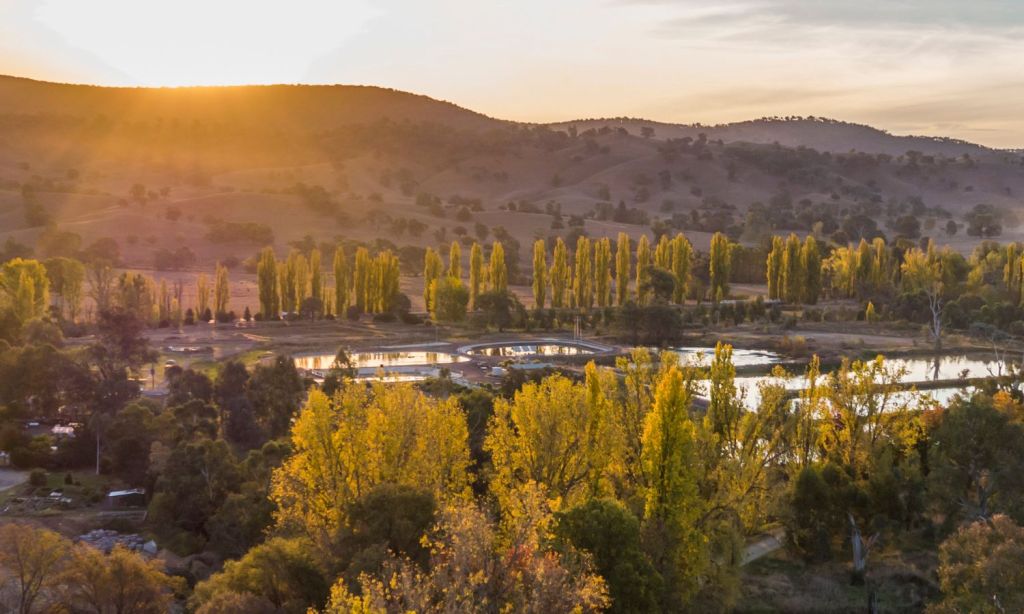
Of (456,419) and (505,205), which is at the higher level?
(505,205)

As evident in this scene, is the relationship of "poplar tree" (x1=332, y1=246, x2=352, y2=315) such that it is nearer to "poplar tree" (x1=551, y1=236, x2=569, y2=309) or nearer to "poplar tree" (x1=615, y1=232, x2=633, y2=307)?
"poplar tree" (x1=551, y1=236, x2=569, y2=309)

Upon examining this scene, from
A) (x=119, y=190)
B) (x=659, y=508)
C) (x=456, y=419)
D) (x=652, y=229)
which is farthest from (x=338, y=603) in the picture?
(x=119, y=190)

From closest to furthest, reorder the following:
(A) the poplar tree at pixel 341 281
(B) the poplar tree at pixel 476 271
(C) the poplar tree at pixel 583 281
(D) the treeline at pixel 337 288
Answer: (D) the treeline at pixel 337 288, (A) the poplar tree at pixel 341 281, (B) the poplar tree at pixel 476 271, (C) the poplar tree at pixel 583 281

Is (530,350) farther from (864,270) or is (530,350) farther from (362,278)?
(864,270)

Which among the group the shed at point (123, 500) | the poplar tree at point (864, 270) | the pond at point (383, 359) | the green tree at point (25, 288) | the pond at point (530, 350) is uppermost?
the poplar tree at point (864, 270)

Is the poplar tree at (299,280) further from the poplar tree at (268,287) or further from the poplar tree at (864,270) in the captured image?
the poplar tree at (864,270)

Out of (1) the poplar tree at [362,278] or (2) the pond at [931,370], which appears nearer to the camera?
(2) the pond at [931,370]

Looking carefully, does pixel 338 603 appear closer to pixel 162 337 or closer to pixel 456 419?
pixel 456 419

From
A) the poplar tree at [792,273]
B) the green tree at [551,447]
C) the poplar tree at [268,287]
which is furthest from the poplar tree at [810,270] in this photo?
the green tree at [551,447]
